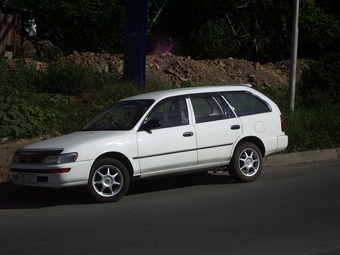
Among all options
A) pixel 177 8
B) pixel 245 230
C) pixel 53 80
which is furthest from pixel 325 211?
pixel 177 8

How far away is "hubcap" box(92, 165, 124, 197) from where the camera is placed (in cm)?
888

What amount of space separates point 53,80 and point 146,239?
1232 cm

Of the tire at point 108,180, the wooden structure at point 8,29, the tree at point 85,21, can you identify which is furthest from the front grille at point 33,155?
the tree at point 85,21

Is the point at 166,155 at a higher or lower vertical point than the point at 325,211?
higher

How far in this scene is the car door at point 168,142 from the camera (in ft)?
30.1

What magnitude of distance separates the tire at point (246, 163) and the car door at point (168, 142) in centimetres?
87

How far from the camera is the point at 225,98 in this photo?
1031 cm

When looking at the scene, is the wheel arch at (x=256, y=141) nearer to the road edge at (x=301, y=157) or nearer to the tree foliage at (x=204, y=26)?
the road edge at (x=301, y=157)

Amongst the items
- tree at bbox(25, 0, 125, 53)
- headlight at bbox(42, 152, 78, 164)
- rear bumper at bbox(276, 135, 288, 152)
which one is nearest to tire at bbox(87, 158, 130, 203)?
headlight at bbox(42, 152, 78, 164)

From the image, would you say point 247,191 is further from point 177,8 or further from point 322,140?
point 177,8

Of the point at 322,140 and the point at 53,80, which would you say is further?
the point at 53,80

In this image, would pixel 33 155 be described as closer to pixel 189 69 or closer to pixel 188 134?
pixel 188 134

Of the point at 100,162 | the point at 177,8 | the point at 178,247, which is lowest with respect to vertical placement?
the point at 178,247

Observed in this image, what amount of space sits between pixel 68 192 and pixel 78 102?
6569 millimetres
